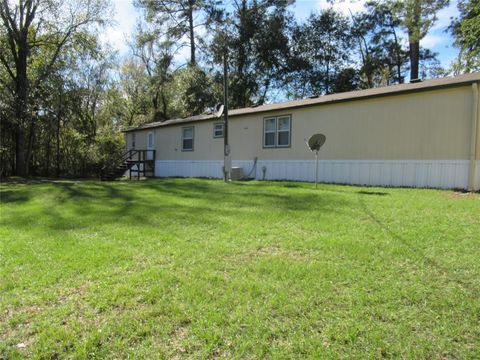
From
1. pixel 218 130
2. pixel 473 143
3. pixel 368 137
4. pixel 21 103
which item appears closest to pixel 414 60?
pixel 218 130

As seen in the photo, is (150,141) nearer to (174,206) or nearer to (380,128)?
(380,128)

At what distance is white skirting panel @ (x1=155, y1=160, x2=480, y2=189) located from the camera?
10195 millimetres

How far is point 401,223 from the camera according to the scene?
5.54 metres

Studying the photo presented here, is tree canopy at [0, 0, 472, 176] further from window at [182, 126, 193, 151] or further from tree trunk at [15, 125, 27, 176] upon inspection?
window at [182, 126, 193, 151]

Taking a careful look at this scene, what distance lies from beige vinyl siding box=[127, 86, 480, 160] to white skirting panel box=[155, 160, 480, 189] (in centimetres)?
19

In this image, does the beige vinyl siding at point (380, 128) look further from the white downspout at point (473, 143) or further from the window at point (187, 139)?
the window at point (187, 139)

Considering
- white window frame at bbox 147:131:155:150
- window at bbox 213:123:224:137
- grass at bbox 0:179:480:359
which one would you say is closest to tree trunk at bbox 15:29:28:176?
white window frame at bbox 147:131:155:150

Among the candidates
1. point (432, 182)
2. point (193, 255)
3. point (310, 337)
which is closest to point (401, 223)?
point (193, 255)

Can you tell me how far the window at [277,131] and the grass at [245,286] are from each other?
8.03 m

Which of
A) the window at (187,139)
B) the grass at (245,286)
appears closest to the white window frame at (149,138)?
the window at (187,139)

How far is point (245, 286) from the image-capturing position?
337 centimetres

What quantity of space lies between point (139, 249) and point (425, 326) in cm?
318

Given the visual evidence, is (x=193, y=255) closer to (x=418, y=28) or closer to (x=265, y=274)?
(x=265, y=274)

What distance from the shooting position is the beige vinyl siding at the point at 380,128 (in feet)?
33.0
